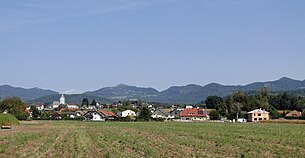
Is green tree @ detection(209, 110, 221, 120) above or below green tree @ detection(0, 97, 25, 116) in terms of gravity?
below

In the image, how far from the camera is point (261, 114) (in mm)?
131625

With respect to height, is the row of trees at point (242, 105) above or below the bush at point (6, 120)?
above

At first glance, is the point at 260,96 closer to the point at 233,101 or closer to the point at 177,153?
the point at 233,101

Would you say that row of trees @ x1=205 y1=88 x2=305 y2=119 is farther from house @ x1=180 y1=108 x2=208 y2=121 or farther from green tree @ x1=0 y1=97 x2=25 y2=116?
green tree @ x1=0 y1=97 x2=25 y2=116

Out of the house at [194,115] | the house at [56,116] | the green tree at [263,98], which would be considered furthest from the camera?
the house at [194,115]

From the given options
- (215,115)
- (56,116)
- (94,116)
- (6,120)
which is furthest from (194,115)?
(6,120)

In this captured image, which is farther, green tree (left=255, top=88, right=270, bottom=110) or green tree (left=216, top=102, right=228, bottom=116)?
green tree (left=255, top=88, right=270, bottom=110)

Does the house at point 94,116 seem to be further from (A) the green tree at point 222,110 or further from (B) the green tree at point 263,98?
(B) the green tree at point 263,98

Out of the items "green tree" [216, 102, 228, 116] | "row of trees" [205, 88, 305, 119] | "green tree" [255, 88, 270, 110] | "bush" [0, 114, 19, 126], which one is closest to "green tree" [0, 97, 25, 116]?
"row of trees" [205, 88, 305, 119]

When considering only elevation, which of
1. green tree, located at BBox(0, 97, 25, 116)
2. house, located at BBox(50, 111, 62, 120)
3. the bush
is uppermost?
green tree, located at BBox(0, 97, 25, 116)

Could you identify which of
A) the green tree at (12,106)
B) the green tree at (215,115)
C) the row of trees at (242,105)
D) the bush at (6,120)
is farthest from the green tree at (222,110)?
the bush at (6,120)

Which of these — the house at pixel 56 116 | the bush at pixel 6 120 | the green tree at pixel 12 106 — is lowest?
the bush at pixel 6 120

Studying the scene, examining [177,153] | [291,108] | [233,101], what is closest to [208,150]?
[177,153]

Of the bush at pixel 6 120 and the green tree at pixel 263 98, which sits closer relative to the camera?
the bush at pixel 6 120
